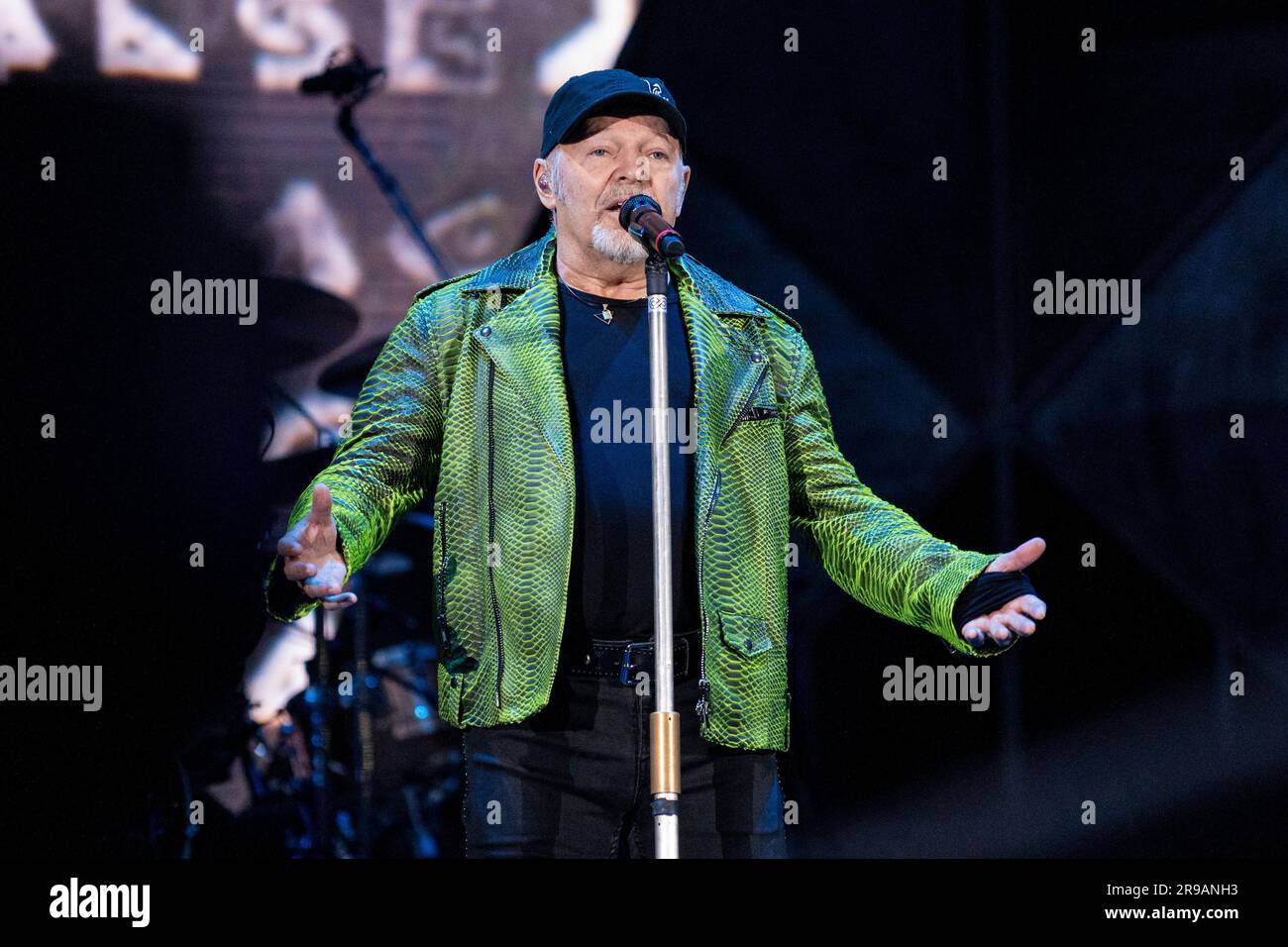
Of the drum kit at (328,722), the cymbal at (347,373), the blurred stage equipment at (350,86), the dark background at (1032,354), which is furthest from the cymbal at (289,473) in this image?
the blurred stage equipment at (350,86)

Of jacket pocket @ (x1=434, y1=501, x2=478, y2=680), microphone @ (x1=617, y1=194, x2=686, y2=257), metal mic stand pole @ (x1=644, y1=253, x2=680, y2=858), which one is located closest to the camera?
metal mic stand pole @ (x1=644, y1=253, x2=680, y2=858)

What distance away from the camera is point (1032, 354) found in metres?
4.21

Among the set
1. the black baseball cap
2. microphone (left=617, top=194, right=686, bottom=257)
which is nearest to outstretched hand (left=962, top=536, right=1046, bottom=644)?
microphone (left=617, top=194, right=686, bottom=257)

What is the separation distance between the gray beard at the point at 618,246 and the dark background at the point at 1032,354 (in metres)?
1.22

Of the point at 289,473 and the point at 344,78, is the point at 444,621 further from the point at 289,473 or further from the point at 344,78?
the point at 344,78

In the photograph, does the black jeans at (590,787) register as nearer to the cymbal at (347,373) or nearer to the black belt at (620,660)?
the black belt at (620,660)

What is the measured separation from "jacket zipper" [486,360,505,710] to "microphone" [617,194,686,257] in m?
0.47

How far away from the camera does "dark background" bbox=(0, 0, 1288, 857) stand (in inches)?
164

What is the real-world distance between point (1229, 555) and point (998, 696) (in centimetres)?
73

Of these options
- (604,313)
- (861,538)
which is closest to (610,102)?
(604,313)

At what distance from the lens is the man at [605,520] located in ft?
8.65

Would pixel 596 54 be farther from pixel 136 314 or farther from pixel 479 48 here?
pixel 136 314

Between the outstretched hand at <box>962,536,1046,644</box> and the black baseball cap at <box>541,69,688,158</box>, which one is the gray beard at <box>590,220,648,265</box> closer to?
the black baseball cap at <box>541,69,688,158</box>

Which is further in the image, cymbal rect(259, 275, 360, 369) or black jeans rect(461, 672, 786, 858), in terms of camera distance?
cymbal rect(259, 275, 360, 369)
